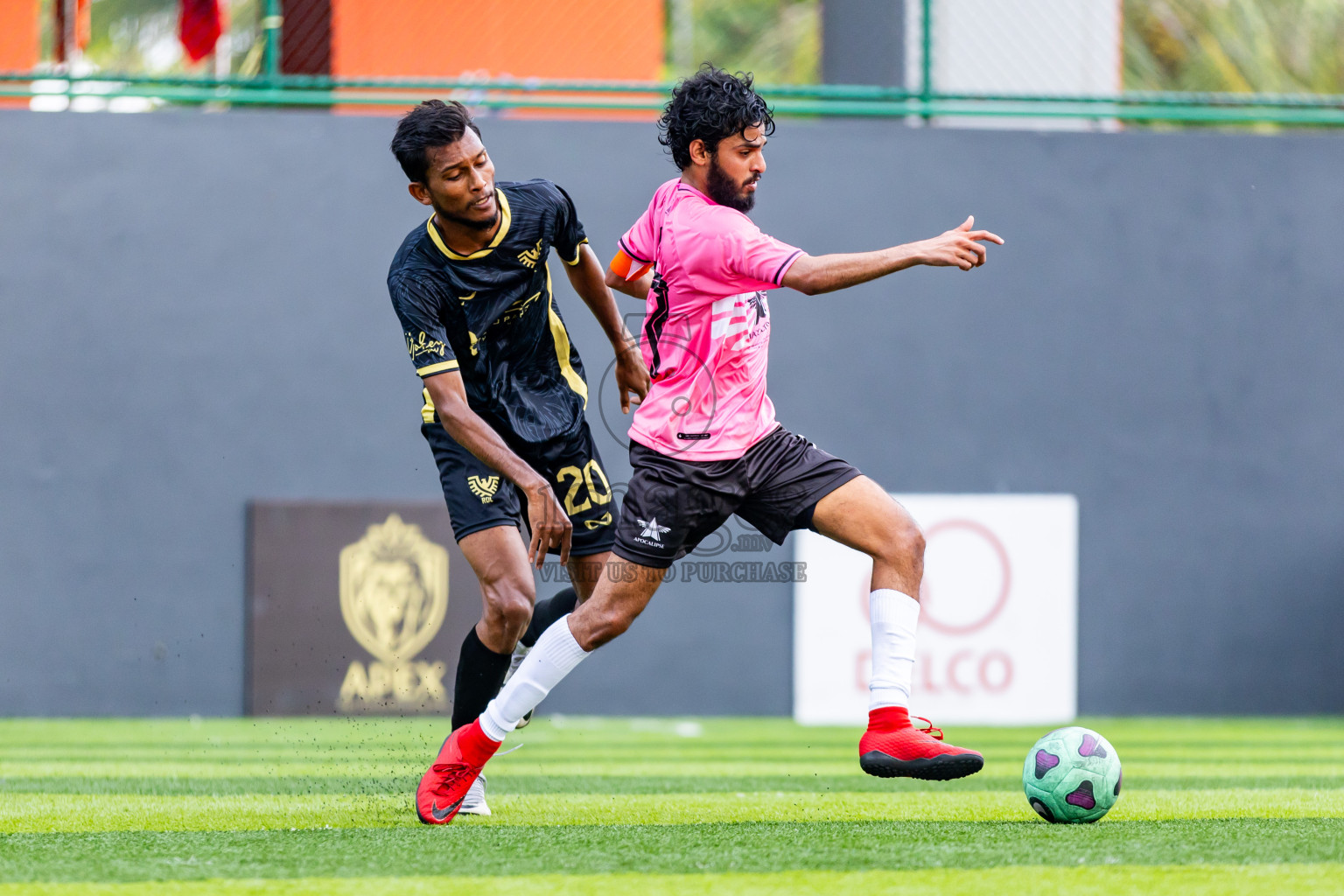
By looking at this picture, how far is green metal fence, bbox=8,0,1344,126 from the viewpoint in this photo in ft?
27.0

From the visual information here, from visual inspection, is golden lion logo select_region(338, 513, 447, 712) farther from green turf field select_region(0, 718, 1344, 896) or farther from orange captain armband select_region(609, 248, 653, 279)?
orange captain armband select_region(609, 248, 653, 279)

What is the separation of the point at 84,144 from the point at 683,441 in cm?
568

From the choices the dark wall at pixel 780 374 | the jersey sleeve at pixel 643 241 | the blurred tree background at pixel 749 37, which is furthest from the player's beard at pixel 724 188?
the blurred tree background at pixel 749 37

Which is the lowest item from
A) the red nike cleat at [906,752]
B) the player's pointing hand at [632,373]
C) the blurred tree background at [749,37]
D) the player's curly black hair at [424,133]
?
the red nike cleat at [906,752]

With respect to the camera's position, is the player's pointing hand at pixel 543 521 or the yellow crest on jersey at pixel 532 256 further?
the yellow crest on jersey at pixel 532 256

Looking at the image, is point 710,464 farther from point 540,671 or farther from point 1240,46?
point 1240,46

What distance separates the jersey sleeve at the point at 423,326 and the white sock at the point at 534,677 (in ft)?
2.77

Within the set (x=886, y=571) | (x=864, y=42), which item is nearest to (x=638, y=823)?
(x=886, y=571)

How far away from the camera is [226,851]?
3.54m

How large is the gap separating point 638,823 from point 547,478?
1148 millimetres

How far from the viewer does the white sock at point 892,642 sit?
12.8 feet

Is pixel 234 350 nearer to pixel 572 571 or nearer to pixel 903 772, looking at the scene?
pixel 572 571

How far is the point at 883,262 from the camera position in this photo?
11.8 ft

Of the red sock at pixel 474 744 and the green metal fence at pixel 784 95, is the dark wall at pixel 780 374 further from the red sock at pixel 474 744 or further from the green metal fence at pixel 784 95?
the red sock at pixel 474 744
